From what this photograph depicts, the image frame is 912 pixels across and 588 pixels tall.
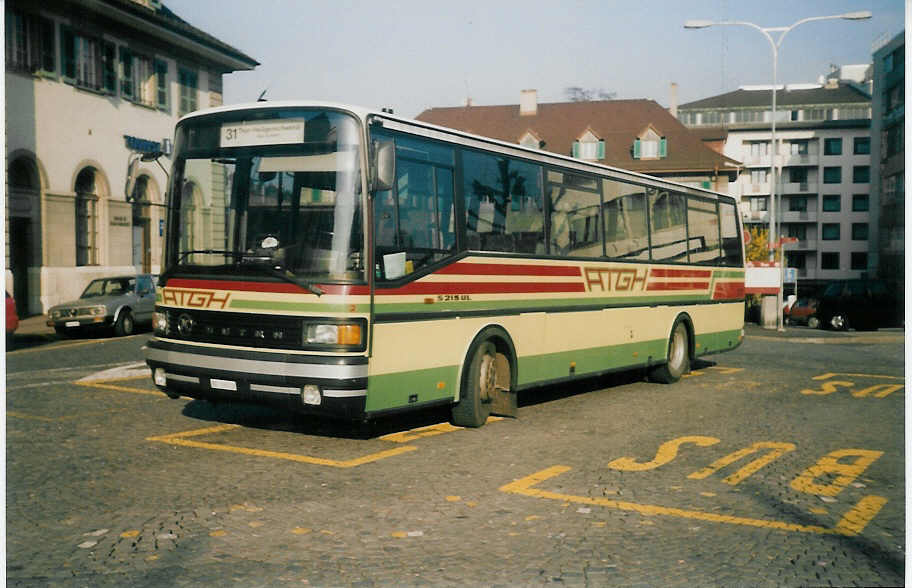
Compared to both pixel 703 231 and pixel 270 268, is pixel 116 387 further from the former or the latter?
pixel 703 231

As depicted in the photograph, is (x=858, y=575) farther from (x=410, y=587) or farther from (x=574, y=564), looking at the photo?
(x=410, y=587)

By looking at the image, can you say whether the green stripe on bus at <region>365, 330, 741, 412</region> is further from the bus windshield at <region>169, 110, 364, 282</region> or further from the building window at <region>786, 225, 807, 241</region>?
the building window at <region>786, 225, 807, 241</region>

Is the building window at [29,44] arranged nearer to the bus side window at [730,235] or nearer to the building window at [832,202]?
the bus side window at [730,235]

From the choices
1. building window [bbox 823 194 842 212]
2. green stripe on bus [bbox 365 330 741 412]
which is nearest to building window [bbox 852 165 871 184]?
building window [bbox 823 194 842 212]

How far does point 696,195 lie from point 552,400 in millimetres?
5100

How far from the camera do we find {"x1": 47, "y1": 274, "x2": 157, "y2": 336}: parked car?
22.8 m

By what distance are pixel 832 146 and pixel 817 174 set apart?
120 inches

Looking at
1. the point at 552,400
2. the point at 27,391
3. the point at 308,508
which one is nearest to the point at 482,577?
the point at 308,508

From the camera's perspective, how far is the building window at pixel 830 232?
96.8m

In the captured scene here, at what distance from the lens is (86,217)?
31703 mm

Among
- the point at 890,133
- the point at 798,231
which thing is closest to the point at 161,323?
the point at 890,133

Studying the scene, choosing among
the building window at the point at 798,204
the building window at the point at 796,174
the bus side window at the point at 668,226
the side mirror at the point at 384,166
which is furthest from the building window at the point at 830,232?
the side mirror at the point at 384,166

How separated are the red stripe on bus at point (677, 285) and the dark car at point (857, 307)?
2406cm

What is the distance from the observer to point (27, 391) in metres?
12.5
